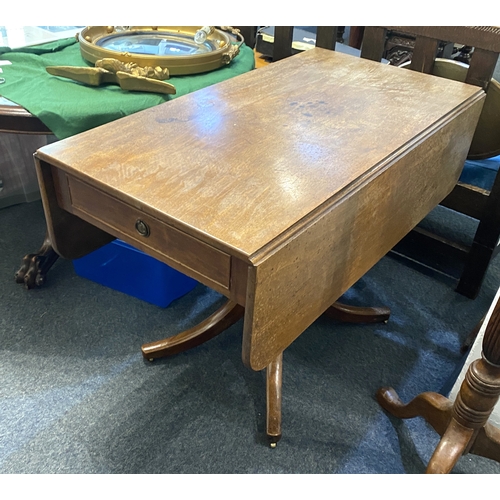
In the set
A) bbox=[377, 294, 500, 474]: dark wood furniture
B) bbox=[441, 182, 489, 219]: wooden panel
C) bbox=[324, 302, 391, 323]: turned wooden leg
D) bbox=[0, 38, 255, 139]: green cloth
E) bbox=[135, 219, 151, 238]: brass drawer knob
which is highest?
bbox=[0, 38, 255, 139]: green cloth

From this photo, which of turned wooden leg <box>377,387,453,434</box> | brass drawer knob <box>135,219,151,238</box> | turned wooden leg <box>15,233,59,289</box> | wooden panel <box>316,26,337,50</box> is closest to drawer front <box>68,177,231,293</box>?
brass drawer knob <box>135,219,151,238</box>

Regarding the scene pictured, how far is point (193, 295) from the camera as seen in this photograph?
1711mm

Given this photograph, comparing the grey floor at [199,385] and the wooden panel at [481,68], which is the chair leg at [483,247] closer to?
the grey floor at [199,385]

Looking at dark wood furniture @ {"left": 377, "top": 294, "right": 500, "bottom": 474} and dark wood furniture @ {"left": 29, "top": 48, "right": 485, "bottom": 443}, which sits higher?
dark wood furniture @ {"left": 29, "top": 48, "right": 485, "bottom": 443}

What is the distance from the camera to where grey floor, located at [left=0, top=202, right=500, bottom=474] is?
1.23 meters

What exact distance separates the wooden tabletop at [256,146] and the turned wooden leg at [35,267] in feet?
2.62

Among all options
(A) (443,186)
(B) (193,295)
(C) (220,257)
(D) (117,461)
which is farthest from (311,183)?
(B) (193,295)

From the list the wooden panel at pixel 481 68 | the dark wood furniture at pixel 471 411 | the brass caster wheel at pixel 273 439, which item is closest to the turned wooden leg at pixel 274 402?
the brass caster wheel at pixel 273 439

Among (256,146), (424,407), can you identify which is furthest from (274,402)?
(256,146)

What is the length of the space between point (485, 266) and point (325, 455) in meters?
0.85

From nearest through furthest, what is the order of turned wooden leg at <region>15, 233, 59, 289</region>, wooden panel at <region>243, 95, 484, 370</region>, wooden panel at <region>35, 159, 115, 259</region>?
wooden panel at <region>243, 95, 484, 370</region> < wooden panel at <region>35, 159, 115, 259</region> < turned wooden leg at <region>15, 233, 59, 289</region>

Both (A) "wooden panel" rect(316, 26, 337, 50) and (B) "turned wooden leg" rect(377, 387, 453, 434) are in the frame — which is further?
(A) "wooden panel" rect(316, 26, 337, 50)

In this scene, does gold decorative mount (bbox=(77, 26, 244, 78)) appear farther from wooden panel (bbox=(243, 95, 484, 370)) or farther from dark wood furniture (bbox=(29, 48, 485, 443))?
wooden panel (bbox=(243, 95, 484, 370))

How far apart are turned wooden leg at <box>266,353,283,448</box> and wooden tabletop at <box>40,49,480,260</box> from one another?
615mm
